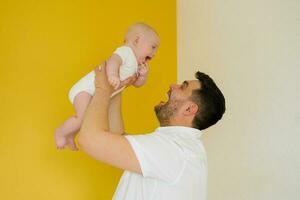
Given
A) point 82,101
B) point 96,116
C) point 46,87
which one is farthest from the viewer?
point 46,87

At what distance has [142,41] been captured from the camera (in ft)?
5.23

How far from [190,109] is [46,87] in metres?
0.81

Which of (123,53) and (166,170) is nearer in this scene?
(166,170)

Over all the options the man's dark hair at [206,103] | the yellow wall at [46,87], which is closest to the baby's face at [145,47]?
the man's dark hair at [206,103]

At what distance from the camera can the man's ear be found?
5.21ft

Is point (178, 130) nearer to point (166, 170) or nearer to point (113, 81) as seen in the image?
point (166, 170)

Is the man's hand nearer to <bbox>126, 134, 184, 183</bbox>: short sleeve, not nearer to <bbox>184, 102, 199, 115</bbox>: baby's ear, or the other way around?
<bbox>126, 134, 184, 183</bbox>: short sleeve

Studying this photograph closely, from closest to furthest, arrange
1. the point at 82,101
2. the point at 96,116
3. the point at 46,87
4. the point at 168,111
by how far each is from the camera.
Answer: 1. the point at 96,116
2. the point at 82,101
3. the point at 168,111
4. the point at 46,87

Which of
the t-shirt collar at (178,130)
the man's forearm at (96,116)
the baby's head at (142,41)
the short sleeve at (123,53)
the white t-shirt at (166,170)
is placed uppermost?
the baby's head at (142,41)

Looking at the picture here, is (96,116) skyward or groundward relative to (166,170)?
skyward

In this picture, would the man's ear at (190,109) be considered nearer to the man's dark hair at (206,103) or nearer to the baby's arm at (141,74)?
the man's dark hair at (206,103)

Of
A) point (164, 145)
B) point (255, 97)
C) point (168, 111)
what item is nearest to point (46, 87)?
point (168, 111)

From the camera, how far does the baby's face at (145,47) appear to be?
5.23 ft

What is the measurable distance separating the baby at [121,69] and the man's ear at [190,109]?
23cm
